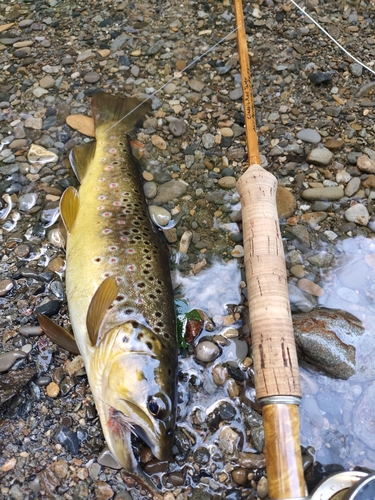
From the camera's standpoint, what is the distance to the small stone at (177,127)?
3.49 meters

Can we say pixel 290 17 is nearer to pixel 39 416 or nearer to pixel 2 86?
pixel 2 86

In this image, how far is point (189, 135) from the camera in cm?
350

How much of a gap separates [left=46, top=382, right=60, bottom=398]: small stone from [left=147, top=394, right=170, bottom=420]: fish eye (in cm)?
62

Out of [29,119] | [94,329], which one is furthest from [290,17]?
[94,329]

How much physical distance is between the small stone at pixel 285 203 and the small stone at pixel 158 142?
0.93 meters

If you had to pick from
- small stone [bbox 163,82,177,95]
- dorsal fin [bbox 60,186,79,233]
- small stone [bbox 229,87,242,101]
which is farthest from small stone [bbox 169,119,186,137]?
dorsal fin [bbox 60,186,79,233]

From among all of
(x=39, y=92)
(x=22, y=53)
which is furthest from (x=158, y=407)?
(x=22, y=53)

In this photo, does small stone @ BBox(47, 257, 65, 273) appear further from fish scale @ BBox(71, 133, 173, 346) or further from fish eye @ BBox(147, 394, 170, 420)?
fish eye @ BBox(147, 394, 170, 420)

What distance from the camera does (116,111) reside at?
11.2 feet

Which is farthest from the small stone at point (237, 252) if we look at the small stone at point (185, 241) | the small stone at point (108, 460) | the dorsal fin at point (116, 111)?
the small stone at point (108, 460)

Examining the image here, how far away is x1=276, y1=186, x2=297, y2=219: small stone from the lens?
3078 millimetres

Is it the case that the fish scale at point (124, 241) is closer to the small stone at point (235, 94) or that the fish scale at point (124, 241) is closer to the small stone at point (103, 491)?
Result: the small stone at point (103, 491)

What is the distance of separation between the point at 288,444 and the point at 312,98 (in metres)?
2.74

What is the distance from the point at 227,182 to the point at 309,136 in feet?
2.44
